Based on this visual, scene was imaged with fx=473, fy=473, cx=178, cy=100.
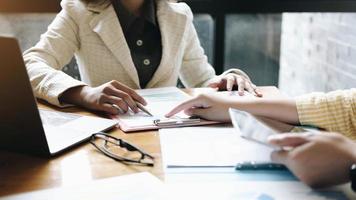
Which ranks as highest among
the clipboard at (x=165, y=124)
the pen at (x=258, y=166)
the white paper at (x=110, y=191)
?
the white paper at (x=110, y=191)

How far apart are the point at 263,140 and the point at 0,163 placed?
476 millimetres

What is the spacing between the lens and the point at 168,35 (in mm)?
1578

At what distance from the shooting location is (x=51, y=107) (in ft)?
3.96

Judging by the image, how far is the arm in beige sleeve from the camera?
1224 millimetres

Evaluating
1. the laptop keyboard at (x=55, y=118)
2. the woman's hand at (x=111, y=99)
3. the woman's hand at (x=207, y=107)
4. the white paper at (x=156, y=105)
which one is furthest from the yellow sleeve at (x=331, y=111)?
the laptop keyboard at (x=55, y=118)

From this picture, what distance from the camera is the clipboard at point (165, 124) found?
103cm

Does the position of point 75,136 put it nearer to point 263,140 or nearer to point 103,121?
point 103,121

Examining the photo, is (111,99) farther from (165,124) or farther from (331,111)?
(331,111)

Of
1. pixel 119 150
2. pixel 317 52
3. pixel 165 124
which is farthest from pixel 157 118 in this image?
pixel 317 52

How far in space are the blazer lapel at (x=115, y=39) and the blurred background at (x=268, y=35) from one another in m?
0.74

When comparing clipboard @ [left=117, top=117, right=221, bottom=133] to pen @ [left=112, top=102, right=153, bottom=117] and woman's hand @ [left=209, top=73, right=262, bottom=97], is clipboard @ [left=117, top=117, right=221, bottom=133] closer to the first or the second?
pen @ [left=112, top=102, right=153, bottom=117]

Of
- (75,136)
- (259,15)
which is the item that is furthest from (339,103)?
(259,15)

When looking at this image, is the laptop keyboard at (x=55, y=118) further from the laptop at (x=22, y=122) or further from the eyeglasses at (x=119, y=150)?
the eyeglasses at (x=119, y=150)

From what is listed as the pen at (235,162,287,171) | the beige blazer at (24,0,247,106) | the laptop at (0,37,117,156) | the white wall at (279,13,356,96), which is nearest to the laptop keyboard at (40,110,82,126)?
the laptop at (0,37,117,156)
